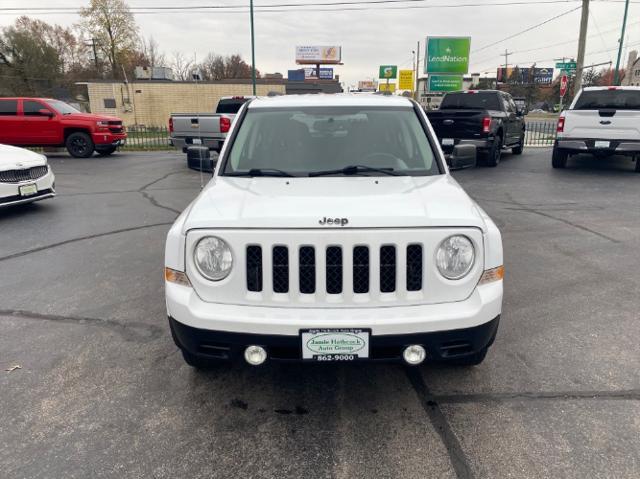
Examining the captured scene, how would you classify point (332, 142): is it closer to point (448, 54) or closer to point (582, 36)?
point (582, 36)

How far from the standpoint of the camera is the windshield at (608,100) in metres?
11.7

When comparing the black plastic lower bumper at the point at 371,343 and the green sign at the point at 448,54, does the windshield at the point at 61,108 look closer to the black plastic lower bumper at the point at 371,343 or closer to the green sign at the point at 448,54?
the black plastic lower bumper at the point at 371,343

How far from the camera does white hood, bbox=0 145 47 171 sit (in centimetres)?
764

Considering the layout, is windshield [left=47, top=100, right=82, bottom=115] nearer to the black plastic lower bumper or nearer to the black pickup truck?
the black pickup truck

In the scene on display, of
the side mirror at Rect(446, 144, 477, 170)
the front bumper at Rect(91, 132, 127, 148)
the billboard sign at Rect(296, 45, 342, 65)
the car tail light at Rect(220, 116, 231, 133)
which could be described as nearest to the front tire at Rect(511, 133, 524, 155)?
the car tail light at Rect(220, 116, 231, 133)

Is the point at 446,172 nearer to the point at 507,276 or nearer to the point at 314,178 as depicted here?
the point at 314,178

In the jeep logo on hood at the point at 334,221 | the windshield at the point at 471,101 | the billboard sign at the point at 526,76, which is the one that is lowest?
the jeep logo on hood at the point at 334,221

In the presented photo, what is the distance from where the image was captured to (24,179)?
313 inches

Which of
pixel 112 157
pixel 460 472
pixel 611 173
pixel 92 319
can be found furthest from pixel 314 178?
pixel 112 157

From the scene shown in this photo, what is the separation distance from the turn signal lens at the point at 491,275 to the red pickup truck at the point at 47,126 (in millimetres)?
16585

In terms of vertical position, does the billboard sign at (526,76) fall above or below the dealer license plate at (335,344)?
above

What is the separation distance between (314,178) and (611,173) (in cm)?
1163

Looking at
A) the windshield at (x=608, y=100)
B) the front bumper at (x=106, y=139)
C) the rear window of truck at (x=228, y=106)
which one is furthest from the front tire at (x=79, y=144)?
the windshield at (x=608, y=100)

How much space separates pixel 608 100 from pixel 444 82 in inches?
803
